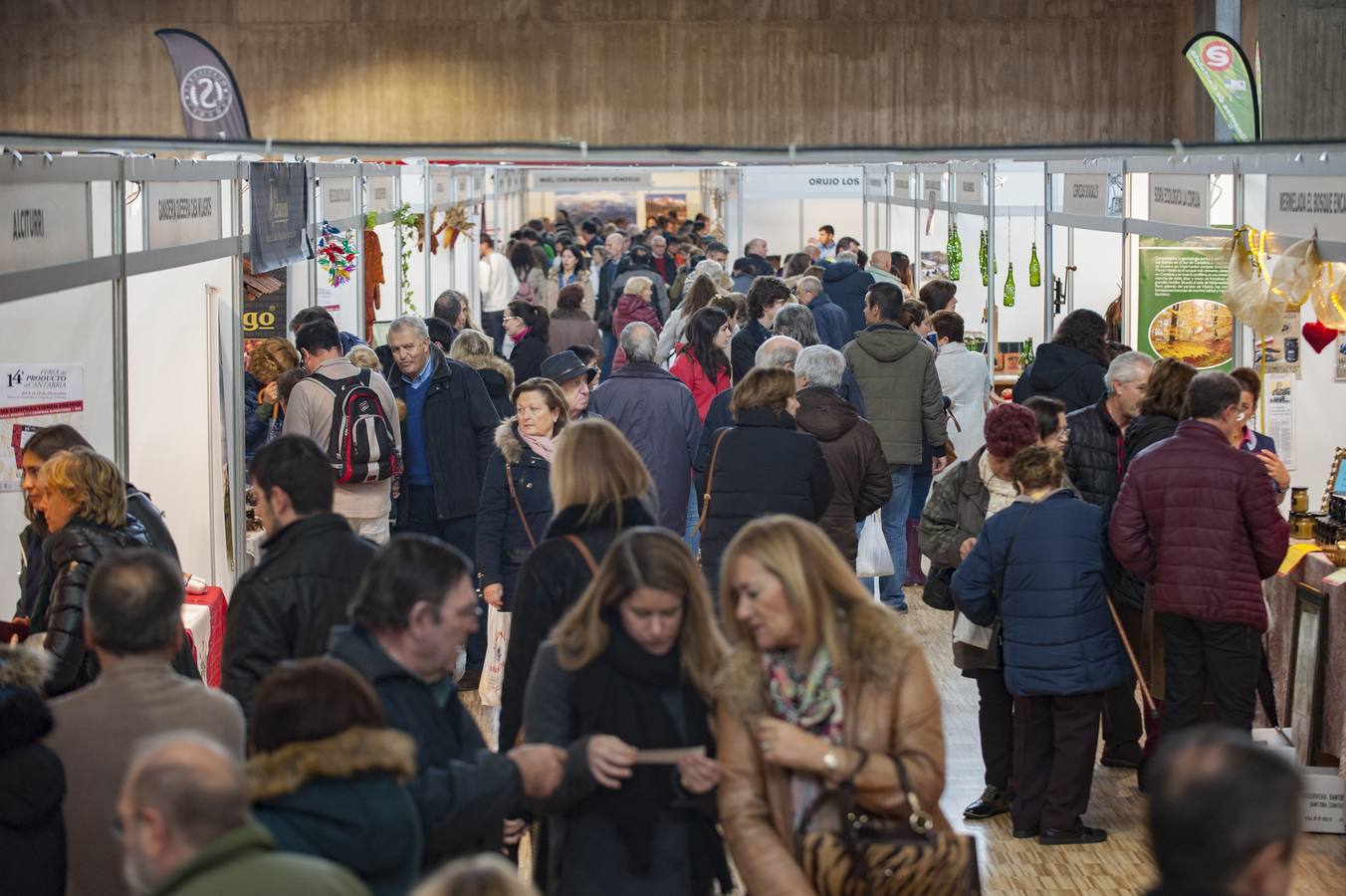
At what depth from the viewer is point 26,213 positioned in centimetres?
436

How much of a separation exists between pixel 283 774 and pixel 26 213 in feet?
8.33

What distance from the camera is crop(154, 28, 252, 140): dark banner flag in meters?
10.4

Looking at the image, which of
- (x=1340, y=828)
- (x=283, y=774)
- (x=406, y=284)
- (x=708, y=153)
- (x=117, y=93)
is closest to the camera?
(x=283, y=774)

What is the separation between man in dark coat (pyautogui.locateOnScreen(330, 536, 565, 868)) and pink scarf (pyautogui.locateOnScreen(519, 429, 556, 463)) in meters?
2.72

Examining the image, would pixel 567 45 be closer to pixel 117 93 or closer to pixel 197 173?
pixel 117 93

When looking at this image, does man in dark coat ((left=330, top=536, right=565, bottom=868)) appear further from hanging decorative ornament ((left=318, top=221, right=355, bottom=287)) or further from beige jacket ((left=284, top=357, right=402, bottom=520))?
hanging decorative ornament ((left=318, top=221, right=355, bottom=287))

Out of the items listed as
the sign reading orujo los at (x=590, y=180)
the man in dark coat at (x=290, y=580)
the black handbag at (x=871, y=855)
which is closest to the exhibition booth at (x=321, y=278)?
the man in dark coat at (x=290, y=580)

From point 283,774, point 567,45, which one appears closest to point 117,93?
point 567,45

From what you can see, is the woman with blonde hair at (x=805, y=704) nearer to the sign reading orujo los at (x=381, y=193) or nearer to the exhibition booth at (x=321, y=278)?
the exhibition booth at (x=321, y=278)

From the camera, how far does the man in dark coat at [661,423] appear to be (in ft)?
21.6

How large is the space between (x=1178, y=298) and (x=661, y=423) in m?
2.49

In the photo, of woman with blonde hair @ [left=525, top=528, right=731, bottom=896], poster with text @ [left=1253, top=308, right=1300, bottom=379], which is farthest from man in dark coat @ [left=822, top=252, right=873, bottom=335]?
woman with blonde hair @ [left=525, top=528, right=731, bottom=896]

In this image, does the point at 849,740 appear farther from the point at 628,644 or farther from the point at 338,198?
the point at 338,198

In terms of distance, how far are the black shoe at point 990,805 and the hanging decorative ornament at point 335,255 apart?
5.08m
